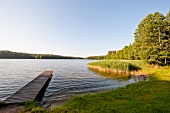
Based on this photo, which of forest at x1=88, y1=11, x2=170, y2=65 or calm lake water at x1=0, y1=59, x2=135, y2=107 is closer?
calm lake water at x1=0, y1=59, x2=135, y2=107

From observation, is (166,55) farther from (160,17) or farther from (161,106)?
(161,106)

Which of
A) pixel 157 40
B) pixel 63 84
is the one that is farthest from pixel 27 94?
pixel 157 40

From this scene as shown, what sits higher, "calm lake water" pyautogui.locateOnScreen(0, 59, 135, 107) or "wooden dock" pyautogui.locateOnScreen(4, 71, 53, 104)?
"wooden dock" pyautogui.locateOnScreen(4, 71, 53, 104)

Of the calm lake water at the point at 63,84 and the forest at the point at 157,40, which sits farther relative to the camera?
the forest at the point at 157,40

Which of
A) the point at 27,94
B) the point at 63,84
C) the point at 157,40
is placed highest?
the point at 157,40

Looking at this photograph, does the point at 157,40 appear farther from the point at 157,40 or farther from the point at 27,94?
the point at 27,94

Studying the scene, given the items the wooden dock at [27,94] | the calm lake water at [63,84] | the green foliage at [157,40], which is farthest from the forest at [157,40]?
the wooden dock at [27,94]

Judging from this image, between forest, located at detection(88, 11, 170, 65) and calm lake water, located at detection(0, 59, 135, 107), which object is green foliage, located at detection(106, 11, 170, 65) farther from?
calm lake water, located at detection(0, 59, 135, 107)

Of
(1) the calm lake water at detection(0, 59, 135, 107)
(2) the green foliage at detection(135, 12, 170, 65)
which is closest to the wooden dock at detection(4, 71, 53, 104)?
(1) the calm lake water at detection(0, 59, 135, 107)

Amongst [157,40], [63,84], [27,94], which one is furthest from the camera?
[157,40]

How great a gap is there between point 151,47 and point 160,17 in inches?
253

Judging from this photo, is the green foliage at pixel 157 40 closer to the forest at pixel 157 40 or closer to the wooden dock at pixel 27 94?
the forest at pixel 157 40

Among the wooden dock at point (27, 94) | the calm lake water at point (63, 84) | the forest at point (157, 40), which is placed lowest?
the calm lake water at point (63, 84)

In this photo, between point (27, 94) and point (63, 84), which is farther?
point (63, 84)
